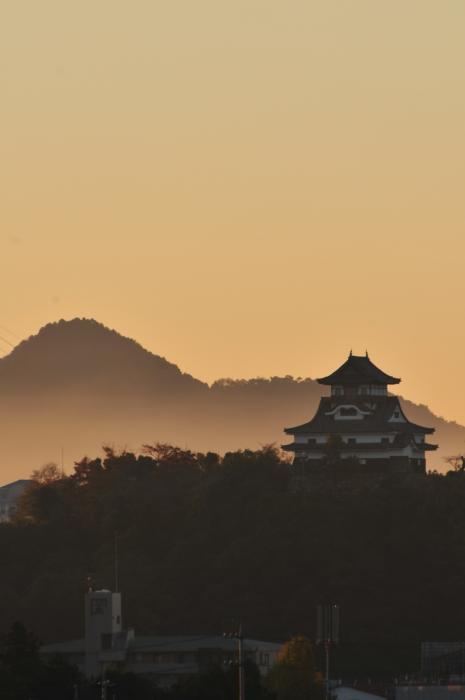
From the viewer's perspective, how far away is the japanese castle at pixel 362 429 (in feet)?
490

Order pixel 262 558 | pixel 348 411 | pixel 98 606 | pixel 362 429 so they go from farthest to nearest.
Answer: pixel 348 411
pixel 362 429
pixel 262 558
pixel 98 606

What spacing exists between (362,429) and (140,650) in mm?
38196

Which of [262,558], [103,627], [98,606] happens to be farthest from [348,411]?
[103,627]

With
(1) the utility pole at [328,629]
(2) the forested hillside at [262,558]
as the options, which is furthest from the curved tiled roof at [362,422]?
(1) the utility pole at [328,629]

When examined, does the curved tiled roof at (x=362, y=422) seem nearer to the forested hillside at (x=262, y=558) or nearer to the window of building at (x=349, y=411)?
the window of building at (x=349, y=411)

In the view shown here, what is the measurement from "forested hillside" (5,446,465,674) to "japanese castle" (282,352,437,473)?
351 inches

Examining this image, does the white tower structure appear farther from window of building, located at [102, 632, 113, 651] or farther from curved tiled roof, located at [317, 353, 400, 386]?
curved tiled roof, located at [317, 353, 400, 386]

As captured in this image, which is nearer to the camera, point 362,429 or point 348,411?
point 362,429

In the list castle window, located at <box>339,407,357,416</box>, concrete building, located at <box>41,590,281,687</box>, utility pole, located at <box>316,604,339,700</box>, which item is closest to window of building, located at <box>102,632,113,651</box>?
concrete building, located at <box>41,590,281,687</box>

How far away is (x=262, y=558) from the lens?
424 feet

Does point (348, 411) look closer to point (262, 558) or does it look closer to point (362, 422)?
point (362, 422)

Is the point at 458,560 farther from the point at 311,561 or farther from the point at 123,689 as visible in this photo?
the point at 123,689

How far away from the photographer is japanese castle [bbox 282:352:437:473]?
490 feet

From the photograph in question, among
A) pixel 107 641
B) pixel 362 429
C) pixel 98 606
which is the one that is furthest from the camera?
pixel 362 429
